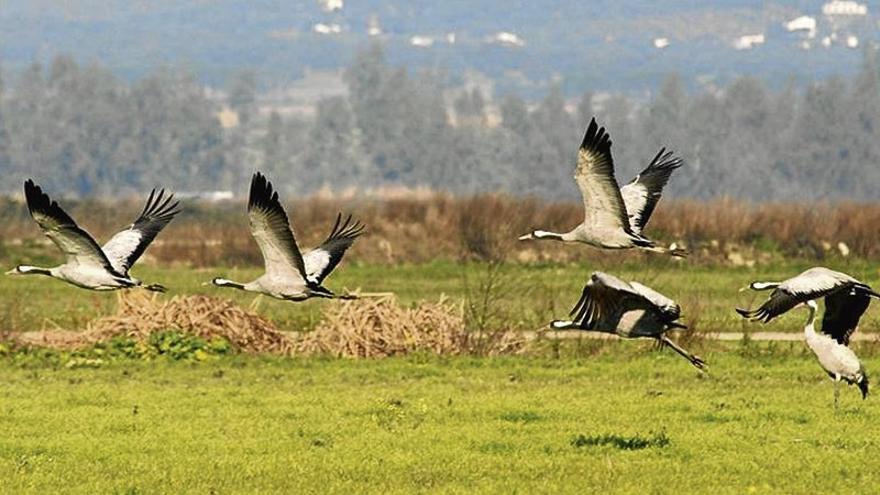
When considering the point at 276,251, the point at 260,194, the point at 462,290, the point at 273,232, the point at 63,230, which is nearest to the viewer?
the point at 260,194

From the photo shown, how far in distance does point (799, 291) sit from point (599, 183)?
305 cm

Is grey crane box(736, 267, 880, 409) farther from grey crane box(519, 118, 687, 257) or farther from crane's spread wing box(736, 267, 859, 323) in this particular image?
grey crane box(519, 118, 687, 257)

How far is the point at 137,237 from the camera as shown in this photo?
68.1 feet

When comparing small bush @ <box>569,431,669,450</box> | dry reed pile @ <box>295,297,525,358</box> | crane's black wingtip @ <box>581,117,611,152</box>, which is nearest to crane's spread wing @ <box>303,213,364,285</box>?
crane's black wingtip @ <box>581,117,611,152</box>

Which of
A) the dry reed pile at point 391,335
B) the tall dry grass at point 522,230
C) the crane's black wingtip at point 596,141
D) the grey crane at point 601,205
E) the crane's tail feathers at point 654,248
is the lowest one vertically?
the tall dry grass at point 522,230

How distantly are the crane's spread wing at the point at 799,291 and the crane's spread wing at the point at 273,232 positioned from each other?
432cm

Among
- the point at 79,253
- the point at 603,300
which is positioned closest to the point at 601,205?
the point at 603,300

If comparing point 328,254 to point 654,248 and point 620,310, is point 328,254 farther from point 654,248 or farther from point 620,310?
point 620,310

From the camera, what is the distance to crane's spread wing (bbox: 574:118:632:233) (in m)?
18.3

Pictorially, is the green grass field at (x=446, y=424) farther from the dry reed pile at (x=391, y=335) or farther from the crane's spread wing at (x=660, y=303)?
the crane's spread wing at (x=660, y=303)

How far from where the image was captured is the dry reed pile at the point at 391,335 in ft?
90.8

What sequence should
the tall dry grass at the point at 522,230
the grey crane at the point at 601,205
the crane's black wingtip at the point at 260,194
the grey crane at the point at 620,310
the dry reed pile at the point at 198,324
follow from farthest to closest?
the tall dry grass at the point at 522,230, the dry reed pile at the point at 198,324, the grey crane at the point at 601,205, the crane's black wingtip at the point at 260,194, the grey crane at the point at 620,310

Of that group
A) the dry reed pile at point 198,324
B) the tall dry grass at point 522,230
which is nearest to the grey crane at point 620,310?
the dry reed pile at point 198,324

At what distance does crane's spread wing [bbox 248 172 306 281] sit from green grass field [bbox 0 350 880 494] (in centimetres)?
154
